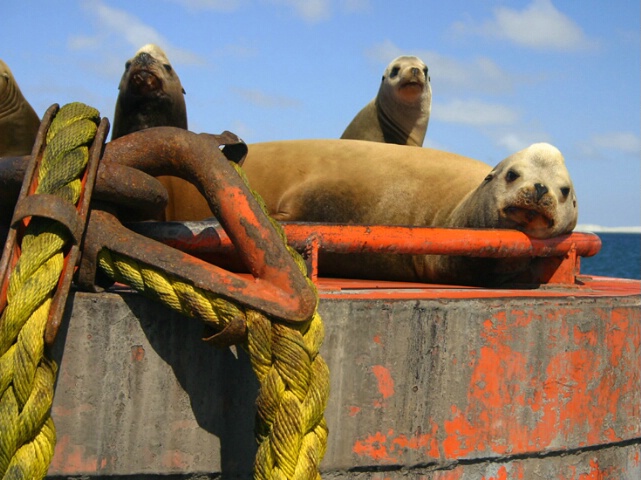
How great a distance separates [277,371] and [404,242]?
82 cm

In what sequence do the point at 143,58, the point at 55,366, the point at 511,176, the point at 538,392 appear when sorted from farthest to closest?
the point at 143,58
the point at 511,176
the point at 538,392
the point at 55,366

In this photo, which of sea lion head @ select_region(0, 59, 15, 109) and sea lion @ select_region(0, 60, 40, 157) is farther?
sea lion head @ select_region(0, 59, 15, 109)

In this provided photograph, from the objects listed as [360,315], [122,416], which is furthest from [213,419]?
[360,315]

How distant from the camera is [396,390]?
2.39 meters

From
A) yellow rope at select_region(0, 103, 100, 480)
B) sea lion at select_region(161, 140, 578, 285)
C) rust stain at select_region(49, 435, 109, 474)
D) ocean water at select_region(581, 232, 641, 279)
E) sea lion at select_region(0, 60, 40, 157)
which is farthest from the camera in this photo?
ocean water at select_region(581, 232, 641, 279)

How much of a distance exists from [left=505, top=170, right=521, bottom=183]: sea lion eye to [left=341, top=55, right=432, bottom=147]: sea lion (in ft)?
17.2

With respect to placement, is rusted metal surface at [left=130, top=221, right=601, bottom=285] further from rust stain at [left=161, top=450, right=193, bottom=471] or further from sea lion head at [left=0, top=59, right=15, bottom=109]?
sea lion head at [left=0, top=59, right=15, bottom=109]

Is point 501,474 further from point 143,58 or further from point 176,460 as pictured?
point 143,58

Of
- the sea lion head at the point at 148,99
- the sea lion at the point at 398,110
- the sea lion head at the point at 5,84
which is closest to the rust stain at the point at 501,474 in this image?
Answer: the sea lion head at the point at 148,99

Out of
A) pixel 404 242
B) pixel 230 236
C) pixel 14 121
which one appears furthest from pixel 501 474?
pixel 14 121

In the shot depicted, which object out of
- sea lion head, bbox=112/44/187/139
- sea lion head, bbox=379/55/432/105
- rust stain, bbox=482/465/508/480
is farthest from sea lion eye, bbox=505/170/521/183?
sea lion head, bbox=379/55/432/105

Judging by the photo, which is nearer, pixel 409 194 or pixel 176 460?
pixel 176 460

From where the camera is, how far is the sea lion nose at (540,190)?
3.29 meters

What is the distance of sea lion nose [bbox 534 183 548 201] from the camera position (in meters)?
3.29
